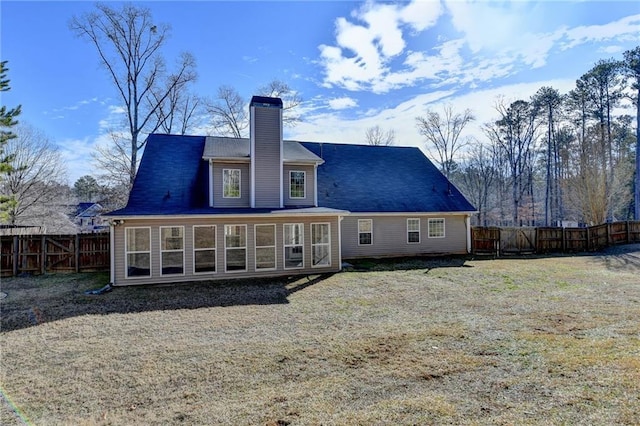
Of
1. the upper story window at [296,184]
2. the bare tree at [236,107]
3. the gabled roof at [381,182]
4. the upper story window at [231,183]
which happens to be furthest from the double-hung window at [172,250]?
the bare tree at [236,107]

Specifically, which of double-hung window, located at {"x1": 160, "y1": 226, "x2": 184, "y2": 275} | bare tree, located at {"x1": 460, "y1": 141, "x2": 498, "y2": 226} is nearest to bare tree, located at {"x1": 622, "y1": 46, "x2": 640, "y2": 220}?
bare tree, located at {"x1": 460, "y1": 141, "x2": 498, "y2": 226}

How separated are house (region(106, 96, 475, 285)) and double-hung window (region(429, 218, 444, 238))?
0.17 ft

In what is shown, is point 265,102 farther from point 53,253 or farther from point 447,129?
point 447,129

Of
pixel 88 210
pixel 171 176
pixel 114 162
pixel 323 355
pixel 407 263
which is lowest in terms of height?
pixel 323 355

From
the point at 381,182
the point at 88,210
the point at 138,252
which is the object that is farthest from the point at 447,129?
the point at 88,210

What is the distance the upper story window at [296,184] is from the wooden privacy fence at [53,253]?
7388 millimetres

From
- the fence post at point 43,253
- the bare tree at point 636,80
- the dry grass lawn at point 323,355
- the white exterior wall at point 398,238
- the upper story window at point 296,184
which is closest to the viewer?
the dry grass lawn at point 323,355

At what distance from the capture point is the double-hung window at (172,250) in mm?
10852

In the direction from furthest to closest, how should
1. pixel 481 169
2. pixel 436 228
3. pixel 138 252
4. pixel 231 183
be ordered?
pixel 481 169 < pixel 436 228 < pixel 231 183 < pixel 138 252

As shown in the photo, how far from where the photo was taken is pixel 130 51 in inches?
819

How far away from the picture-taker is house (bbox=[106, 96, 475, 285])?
10867 mm

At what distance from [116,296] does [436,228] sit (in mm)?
13954

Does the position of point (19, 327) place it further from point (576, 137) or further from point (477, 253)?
point (576, 137)

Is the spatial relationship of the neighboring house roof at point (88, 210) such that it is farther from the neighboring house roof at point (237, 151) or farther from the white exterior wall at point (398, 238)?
the white exterior wall at point (398, 238)
